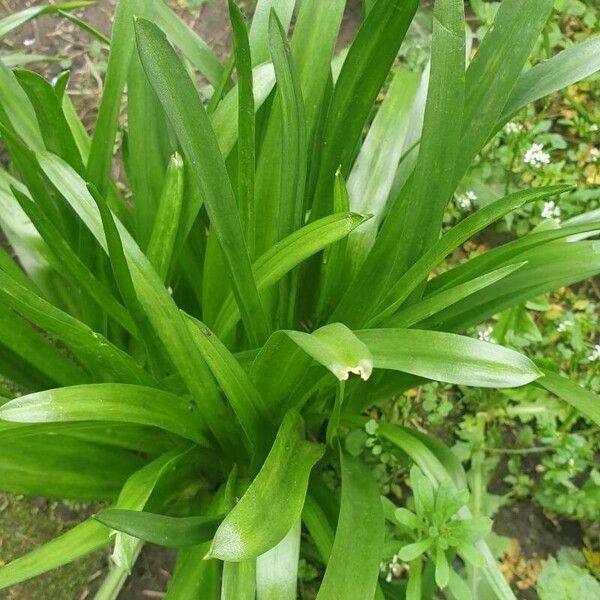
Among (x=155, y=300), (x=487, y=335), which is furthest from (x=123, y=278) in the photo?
(x=487, y=335)

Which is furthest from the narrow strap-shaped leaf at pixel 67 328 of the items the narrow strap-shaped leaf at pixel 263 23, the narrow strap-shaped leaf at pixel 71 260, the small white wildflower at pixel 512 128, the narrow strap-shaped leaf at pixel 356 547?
the small white wildflower at pixel 512 128

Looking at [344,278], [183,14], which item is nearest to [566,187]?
[344,278]

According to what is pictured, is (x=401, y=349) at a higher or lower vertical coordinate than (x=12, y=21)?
lower

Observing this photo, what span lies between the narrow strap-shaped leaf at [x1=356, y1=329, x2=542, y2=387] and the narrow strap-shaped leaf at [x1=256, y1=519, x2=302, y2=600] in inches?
11.4

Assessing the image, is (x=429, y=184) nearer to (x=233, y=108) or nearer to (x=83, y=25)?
(x=233, y=108)

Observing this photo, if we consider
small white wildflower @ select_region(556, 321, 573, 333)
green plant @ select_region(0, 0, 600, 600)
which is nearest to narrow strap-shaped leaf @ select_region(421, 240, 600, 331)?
green plant @ select_region(0, 0, 600, 600)

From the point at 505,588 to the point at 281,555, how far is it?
30cm

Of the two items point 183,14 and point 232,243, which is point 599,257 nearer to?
point 232,243

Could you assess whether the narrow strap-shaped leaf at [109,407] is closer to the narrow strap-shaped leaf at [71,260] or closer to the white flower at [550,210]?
the narrow strap-shaped leaf at [71,260]

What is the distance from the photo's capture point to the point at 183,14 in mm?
1776

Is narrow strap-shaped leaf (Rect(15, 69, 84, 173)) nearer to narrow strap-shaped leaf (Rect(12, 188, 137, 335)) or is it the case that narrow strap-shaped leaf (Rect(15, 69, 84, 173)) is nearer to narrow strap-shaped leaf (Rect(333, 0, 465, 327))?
narrow strap-shaped leaf (Rect(12, 188, 137, 335))

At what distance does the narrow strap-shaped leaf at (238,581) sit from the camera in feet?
2.48

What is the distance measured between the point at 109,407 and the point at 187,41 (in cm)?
67

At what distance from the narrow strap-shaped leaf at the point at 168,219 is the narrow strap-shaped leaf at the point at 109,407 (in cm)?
19
